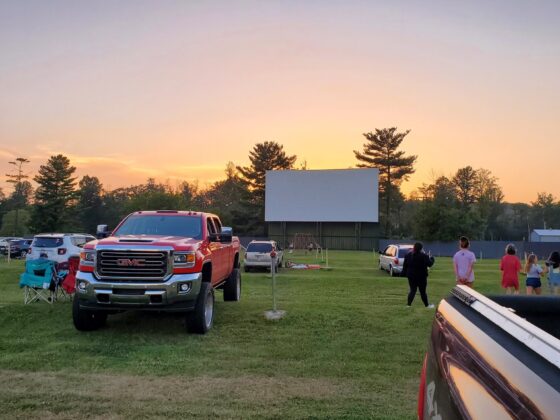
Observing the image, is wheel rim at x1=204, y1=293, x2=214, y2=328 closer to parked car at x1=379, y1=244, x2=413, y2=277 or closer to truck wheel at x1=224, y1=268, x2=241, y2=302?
truck wheel at x1=224, y1=268, x2=241, y2=302

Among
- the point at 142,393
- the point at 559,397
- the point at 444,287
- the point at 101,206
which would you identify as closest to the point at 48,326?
the point at 142,393

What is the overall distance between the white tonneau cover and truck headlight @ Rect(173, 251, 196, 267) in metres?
6.78

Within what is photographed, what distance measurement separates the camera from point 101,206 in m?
101

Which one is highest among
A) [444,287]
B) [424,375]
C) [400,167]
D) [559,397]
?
[400,167]

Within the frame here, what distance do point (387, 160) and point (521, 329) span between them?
273ft

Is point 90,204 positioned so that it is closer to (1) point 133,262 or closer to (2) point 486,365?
(1) point 133,262

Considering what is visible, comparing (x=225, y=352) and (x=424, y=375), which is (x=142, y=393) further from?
(x=424, y=375)

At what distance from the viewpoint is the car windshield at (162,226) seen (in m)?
10.0

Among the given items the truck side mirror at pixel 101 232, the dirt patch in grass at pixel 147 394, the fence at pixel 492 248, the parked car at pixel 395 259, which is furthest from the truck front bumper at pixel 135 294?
the fence at pixel 492 248

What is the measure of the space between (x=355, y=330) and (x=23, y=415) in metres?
5.56

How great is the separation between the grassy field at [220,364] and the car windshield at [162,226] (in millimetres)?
1649

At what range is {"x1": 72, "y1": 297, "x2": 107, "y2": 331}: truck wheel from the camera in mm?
8852

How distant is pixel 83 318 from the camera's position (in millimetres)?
8930

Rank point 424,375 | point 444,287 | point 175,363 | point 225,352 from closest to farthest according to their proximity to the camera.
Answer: point 424,375
point 175,363
point 225,352
point 444,287
